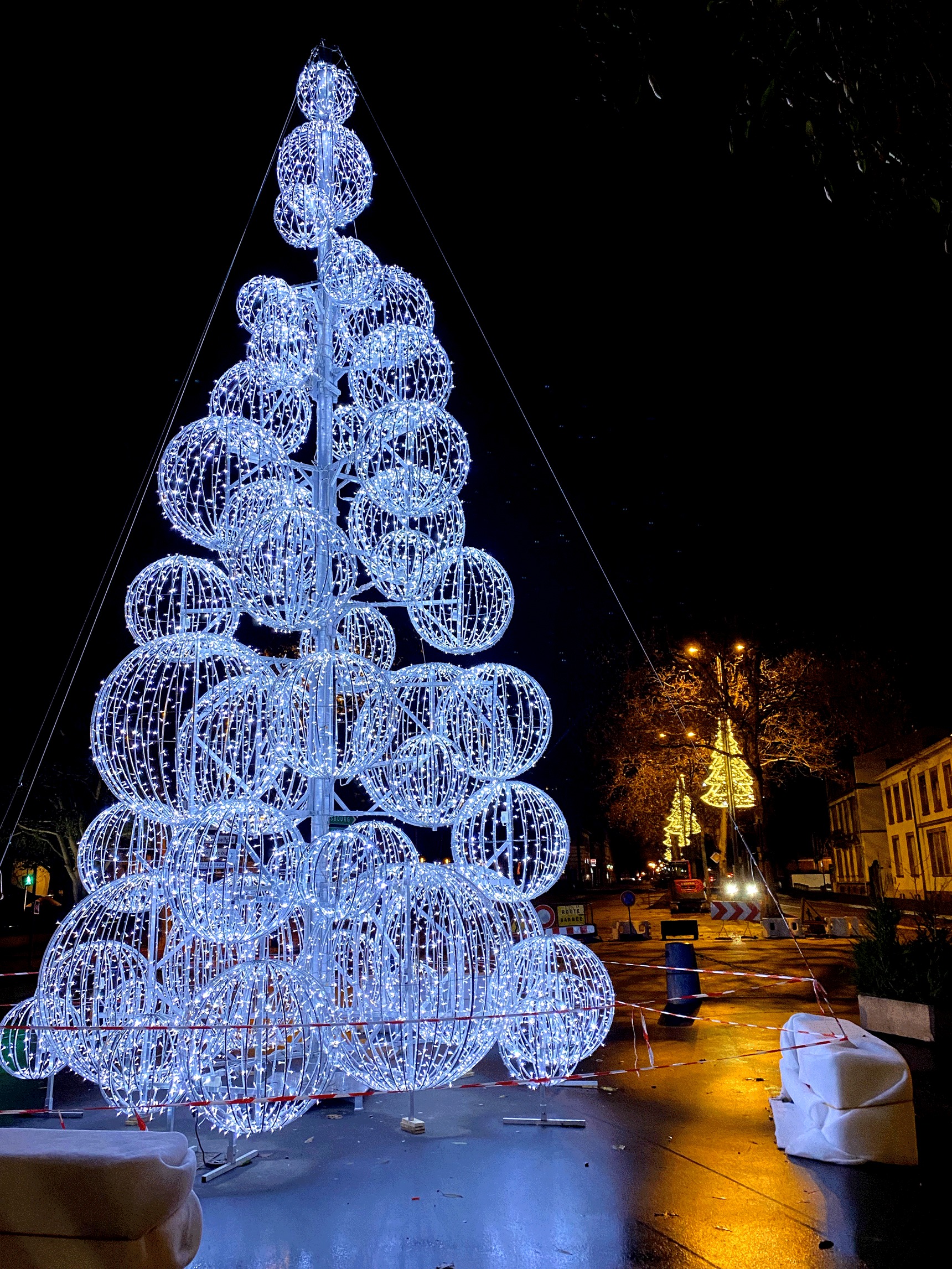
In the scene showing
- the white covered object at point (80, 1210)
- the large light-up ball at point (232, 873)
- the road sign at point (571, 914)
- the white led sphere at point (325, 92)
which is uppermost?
the white led sphere at point (325, 92)

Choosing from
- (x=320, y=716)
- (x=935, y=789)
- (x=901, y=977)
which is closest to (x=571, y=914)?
(x=901, y=977)

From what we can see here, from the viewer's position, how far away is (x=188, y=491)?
23.7 ft

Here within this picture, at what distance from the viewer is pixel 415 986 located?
20.8 feet

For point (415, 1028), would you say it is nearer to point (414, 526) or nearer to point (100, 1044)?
point (100, 1044)

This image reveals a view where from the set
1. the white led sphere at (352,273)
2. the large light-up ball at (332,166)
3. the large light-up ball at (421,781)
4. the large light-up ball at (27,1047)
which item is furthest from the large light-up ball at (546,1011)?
the large light-up ball at (332,166)

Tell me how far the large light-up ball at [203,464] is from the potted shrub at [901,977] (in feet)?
24.6

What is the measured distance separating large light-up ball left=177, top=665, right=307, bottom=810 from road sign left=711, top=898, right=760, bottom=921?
11.3m

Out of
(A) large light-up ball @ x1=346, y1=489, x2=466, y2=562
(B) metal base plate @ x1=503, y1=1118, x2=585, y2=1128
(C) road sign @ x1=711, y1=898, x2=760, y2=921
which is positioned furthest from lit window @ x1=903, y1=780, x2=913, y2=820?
(A) large light-up ball @ x1=346, y1=489, x2=466, y2=562

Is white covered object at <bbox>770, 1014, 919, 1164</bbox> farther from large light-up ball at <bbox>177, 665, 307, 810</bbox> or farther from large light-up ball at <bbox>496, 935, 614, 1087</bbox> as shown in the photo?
large light-up ball at <bbox>177, 665, 307, 810</bbox>

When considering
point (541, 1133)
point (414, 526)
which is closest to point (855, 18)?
point (414, 526)

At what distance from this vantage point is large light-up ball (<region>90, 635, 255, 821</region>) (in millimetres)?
6586

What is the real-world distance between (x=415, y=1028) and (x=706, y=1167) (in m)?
2.00

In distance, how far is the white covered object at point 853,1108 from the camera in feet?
17.9

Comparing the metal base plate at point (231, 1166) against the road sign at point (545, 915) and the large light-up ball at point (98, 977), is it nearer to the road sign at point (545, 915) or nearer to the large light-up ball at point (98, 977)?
the large light-up ball at point (98, 977)
